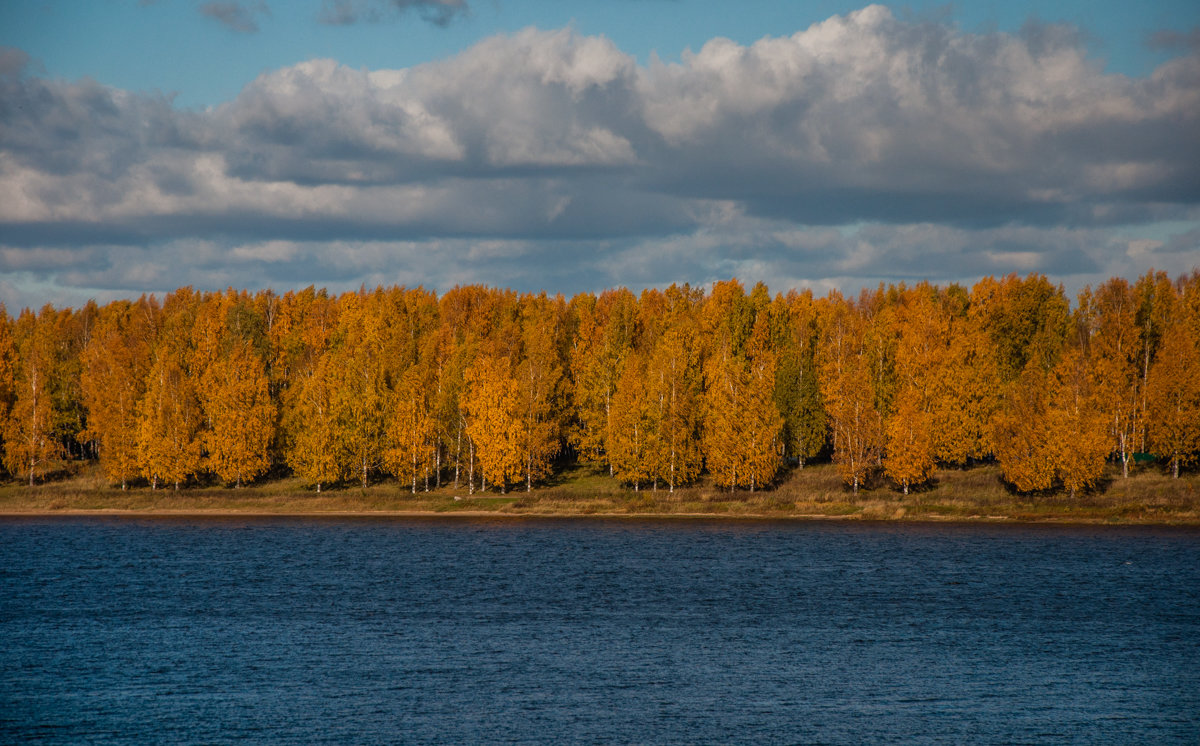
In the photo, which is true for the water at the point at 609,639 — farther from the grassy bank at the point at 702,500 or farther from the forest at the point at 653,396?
the forest at the point at 653,396

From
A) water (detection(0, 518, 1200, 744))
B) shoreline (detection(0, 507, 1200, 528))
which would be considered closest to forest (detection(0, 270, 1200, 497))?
shoreline (detection(0, 507, 1200, 528))

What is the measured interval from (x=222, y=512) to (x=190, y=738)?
2687 inches

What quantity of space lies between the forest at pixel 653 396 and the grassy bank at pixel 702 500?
1745 millimetres

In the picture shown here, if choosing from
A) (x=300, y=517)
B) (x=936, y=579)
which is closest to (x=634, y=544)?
(x=936, y=579)

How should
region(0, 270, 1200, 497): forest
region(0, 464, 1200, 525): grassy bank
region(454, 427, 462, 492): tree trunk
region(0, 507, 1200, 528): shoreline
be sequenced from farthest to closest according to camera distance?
region(454, 427, 462, 492): tree trunk
region(0, 270, 1200, 497): forest
region(0, 464, 1200, 525): grassy bank
region(0, 507, 1200, 528): shoreline

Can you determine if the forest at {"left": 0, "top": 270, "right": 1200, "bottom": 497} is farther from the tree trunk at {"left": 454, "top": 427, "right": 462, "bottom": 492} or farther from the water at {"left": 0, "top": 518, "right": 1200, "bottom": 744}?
the water at {"left": 0, "top": 518, "right": 1200, "bottom": 744}

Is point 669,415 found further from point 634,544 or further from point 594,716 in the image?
point 594,716

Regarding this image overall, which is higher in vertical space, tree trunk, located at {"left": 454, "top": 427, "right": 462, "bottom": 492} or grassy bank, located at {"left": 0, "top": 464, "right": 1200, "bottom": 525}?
tree trunk, located at {"left": 454, "top": 427, "right": 462, "bottom": 492}

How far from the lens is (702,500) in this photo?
306 feet

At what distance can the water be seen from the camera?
34188 millimetres

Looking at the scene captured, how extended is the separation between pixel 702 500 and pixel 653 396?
37.8 feet

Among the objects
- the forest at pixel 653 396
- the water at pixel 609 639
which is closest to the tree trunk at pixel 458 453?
the forest at pixel 653 396

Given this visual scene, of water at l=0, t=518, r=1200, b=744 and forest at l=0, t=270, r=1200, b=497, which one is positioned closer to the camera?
water at l=0, t=518, r=1200, b=744

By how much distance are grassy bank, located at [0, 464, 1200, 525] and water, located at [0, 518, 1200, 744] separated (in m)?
7.69
